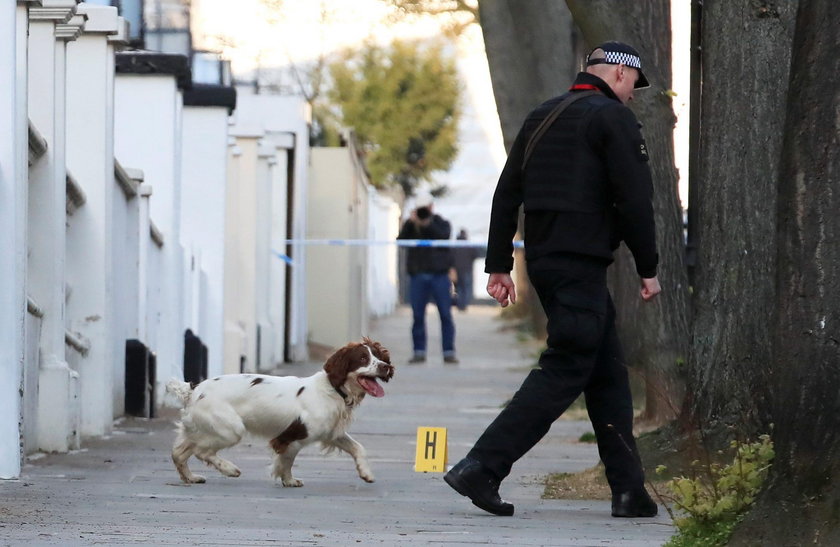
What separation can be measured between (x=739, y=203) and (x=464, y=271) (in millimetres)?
45978

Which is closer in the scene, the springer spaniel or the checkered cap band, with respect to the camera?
the checkered cap band

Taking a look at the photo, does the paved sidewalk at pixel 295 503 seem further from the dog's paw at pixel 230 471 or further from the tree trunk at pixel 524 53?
the tree trunk at pixel 524 53

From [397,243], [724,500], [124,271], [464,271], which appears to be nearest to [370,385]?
[724,500]

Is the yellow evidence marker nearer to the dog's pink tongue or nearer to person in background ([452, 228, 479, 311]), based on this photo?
the dog's pink tongue

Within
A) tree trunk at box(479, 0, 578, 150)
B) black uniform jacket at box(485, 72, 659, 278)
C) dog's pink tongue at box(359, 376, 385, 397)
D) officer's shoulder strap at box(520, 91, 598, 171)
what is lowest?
dog's pink tongue at box(359, 376, 385, 397)

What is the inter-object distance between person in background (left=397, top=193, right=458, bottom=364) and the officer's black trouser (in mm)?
13966

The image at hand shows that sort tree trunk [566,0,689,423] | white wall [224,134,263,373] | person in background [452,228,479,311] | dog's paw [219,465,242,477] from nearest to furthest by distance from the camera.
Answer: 1. dog's paw [219,465,242,477]
2. tree trunk [566,0,689,423]
3. white wall [224,134,263,373]
4. person in background [452,228,479,311]

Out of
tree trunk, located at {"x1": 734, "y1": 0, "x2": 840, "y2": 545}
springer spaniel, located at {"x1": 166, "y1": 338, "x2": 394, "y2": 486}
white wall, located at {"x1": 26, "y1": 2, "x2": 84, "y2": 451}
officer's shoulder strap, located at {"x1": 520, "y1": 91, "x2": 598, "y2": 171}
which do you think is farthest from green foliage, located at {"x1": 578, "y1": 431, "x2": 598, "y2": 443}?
tree trunk, located at {"x1": 734, "y1": 0, "x2": 840, "y2": 545}

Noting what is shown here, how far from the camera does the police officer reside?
718 cm

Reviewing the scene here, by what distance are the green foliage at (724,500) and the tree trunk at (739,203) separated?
78.4 inches

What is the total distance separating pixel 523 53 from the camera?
15000 millimetres

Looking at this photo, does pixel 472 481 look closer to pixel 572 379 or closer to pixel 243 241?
pixel 572 379

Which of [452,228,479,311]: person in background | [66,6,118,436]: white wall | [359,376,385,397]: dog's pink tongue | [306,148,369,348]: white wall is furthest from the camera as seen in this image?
[452,228,479,311]: person in background

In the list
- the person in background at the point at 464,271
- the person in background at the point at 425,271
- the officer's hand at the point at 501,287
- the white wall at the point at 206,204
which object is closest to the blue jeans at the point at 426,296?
Result: the person in background at the point at 425,271
